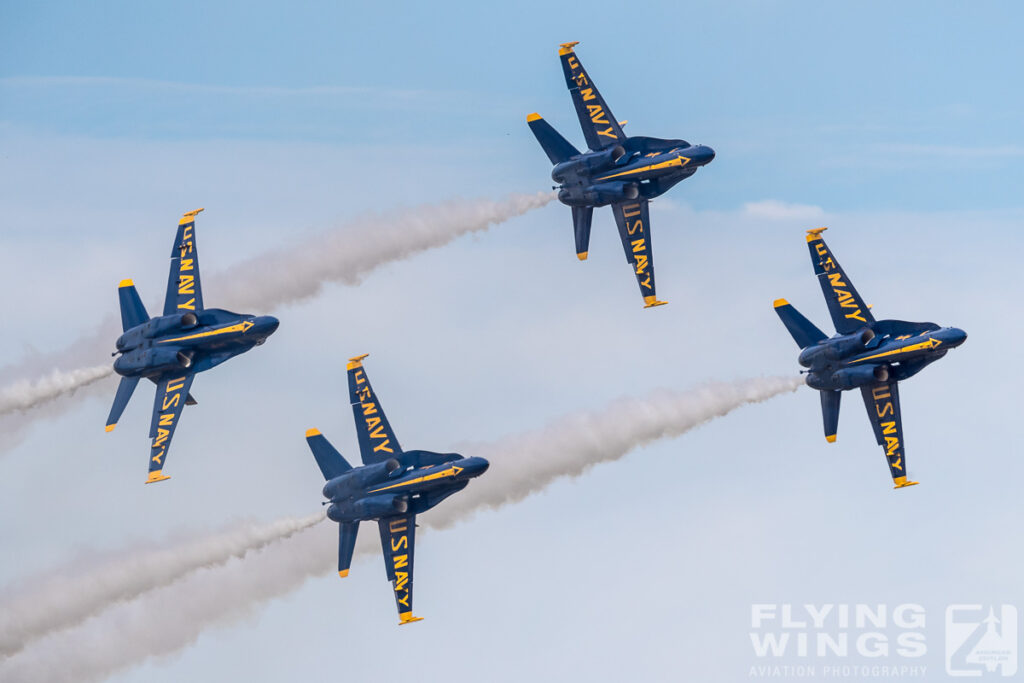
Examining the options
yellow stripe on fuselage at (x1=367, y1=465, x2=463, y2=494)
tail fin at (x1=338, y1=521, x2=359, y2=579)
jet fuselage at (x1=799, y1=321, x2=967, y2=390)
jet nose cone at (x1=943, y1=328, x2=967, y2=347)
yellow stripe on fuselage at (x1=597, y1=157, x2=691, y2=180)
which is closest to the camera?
jet nose cone at (x1=943, y1=328, x2=967, y2=347)

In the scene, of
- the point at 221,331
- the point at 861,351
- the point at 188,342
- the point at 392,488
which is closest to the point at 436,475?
the point at 392,488

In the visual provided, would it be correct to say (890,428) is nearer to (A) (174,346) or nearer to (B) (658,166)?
(B) (658,166)

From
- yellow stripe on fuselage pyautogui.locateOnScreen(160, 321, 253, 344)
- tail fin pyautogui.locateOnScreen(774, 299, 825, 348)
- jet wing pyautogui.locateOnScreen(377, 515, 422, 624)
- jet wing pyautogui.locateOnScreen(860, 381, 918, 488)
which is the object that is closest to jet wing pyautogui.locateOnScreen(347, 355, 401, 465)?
jet wing pyautogui.locateOnScreen(377, 515, 422, 624)

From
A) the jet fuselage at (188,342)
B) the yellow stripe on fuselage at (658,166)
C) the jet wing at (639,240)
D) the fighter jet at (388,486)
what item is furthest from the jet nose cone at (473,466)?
the yellow stripe on fuselage at (658,166)

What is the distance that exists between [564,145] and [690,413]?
17022 mm

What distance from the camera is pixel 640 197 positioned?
598ft

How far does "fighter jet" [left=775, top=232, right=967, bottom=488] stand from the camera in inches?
6890

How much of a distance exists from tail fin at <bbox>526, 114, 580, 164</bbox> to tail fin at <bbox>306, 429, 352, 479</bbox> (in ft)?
67.6

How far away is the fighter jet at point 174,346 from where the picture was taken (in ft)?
580

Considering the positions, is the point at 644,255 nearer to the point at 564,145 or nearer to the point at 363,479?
the point at 564,145

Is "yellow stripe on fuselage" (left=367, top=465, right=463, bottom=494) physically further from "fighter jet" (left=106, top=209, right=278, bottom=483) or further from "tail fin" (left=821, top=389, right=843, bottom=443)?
"tail fin" (left=821, top=389, right=843, bottom=443)

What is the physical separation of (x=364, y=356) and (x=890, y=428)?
29.5 m

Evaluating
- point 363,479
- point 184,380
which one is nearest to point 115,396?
point 184,380

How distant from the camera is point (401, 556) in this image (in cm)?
17700
